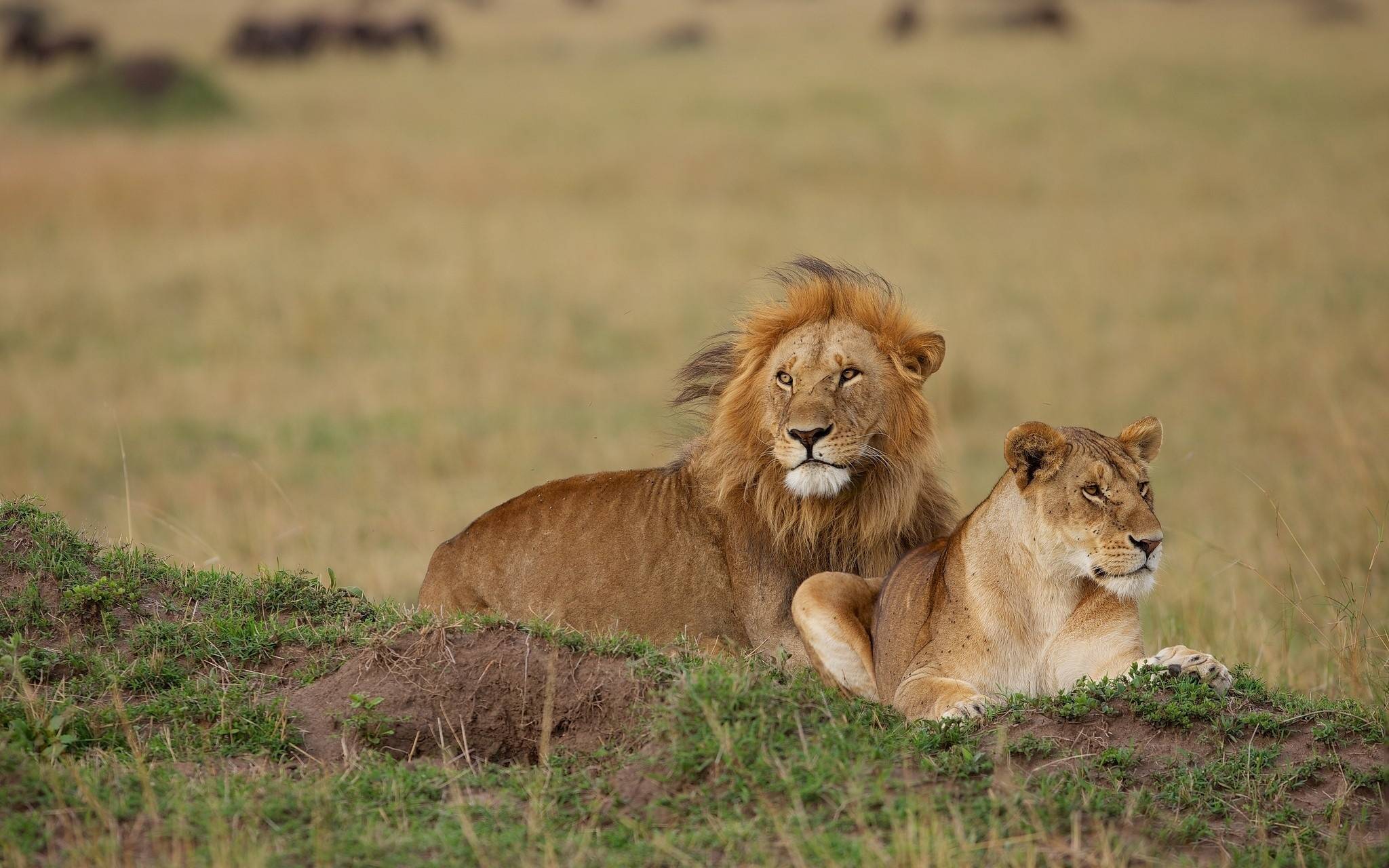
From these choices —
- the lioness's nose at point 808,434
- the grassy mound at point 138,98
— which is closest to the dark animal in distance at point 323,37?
the grassy mound at point 138,98

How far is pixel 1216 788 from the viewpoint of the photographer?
4.27m

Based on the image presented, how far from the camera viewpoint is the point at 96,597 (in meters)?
5.05

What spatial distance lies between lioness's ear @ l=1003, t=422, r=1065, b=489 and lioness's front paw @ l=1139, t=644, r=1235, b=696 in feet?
2.16

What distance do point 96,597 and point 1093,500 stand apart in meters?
3.29

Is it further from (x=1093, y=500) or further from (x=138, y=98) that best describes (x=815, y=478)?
(x=138, y=98)

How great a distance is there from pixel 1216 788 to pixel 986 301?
44.1 feet

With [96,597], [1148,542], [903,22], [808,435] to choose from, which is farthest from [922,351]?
[903,22]

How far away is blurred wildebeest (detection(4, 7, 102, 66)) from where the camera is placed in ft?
118

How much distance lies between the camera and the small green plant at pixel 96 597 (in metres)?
5.03

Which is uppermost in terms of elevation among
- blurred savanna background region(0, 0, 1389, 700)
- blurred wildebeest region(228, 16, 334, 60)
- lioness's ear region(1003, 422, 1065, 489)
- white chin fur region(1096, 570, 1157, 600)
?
blurred wildebeest region(228, 16, 334, 60)

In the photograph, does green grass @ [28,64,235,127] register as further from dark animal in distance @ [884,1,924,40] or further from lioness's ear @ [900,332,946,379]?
lioness's ear @ [900,332,946,379]

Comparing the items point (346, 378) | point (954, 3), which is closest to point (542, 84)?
point (954, 3)

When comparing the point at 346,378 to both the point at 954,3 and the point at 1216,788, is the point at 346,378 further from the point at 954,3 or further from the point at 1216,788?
the point at 954,3

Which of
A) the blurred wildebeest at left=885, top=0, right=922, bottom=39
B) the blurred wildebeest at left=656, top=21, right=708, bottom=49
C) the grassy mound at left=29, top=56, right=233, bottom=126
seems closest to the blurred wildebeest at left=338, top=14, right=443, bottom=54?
the blurred wildebeest at left=656, top=21, right=708, bottom=49
